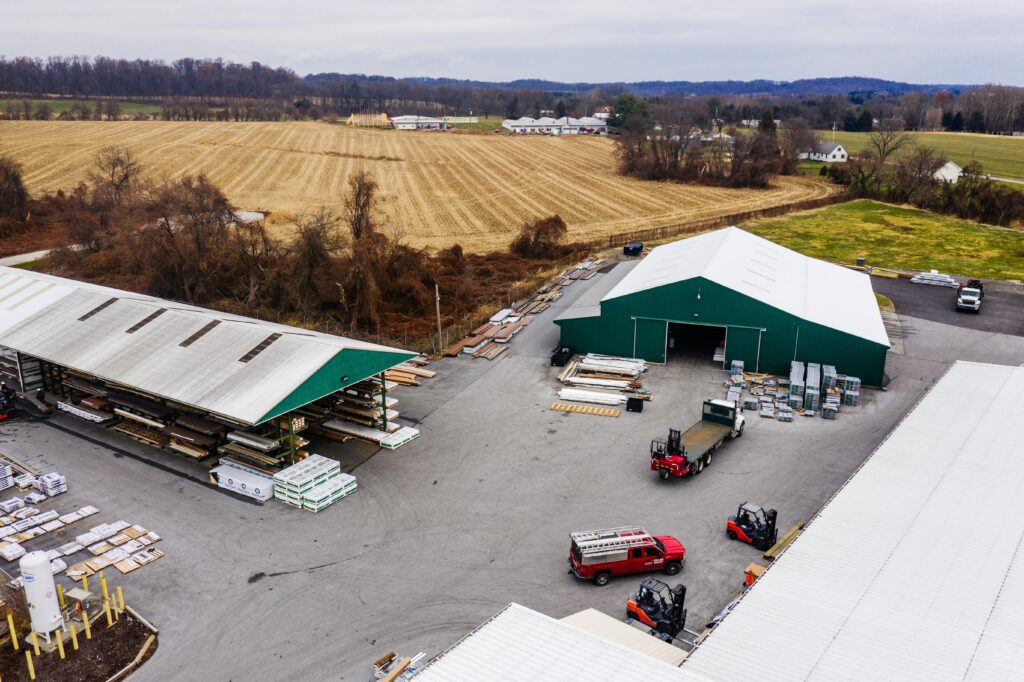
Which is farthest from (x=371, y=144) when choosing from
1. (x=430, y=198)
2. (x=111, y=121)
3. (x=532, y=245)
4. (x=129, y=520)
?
(x=129, y=520)

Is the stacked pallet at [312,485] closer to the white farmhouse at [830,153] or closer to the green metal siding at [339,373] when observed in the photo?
the green metal siding at [339,373]

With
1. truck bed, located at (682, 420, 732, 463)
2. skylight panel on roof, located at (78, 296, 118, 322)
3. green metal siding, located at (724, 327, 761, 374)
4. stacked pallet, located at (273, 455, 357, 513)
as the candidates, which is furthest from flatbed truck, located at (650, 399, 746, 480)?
skylight panel on roof, located at (78, 296, 118, 322)

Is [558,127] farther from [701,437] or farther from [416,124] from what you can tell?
[701,437]

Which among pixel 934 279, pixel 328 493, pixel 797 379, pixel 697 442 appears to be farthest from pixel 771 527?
pixel 934 279

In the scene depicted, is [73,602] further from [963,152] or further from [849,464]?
[963,152]

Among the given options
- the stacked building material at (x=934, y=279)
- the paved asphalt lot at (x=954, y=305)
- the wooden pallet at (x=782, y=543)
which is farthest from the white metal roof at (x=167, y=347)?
the stacked building material at (x=934, y=279)

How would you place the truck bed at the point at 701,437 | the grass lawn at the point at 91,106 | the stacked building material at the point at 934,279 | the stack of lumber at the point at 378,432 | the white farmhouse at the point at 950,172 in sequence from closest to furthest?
the truck bed at the point at 701,437
the stack of lumber at the point at 378,432
the stacked building material at the point at 934,279
the white farmhouse at the point at 950,172
the grass lawn at the point at 91,106
